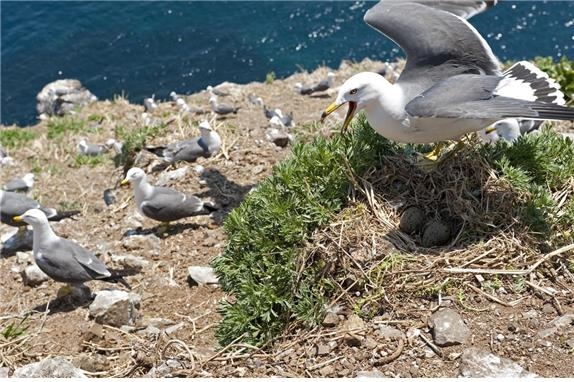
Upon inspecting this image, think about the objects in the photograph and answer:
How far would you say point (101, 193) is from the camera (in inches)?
375

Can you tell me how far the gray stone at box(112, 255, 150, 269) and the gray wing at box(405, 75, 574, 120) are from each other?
3168mm

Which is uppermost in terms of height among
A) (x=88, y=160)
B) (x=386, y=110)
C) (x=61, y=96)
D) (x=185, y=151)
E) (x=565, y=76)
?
(x=386, y=110)

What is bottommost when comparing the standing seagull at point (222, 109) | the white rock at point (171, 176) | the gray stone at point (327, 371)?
the standing seagull at point (222, 109)

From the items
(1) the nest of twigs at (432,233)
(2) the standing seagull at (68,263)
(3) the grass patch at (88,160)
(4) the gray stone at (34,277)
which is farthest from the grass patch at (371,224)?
(3) the grass patch at (88,160)

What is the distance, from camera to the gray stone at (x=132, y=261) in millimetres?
7016

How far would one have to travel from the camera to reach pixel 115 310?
5.77 metres

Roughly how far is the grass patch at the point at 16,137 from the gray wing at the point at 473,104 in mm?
8941

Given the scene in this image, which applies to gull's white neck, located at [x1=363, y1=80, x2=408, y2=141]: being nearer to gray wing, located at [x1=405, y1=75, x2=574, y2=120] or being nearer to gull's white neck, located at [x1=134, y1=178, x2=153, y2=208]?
gray wing, located at [x1=405, y1=75, x2=574, y2=120]

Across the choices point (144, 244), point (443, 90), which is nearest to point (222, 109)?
point (144, 244)

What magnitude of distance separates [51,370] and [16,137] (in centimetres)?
895

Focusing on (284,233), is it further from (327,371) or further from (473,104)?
(473,104)

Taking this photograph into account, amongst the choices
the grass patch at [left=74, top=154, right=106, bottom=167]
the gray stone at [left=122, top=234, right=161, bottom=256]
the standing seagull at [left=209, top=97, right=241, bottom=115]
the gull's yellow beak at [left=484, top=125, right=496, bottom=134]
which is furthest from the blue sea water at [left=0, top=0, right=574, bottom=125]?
the gull's yellow beak at [left=484, top=125, right=496, bottom=134]

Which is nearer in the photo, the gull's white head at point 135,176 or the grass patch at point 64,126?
the gull's white head at point 135,176

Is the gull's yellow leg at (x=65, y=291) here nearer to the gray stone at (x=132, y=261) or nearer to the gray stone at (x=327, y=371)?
the gray stone at (x=132, y=261)
